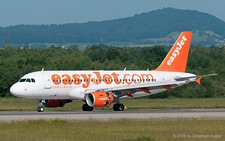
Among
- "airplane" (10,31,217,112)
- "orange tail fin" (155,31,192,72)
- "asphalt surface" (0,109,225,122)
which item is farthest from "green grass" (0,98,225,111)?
"asphalt surface" (0,109,225,122)

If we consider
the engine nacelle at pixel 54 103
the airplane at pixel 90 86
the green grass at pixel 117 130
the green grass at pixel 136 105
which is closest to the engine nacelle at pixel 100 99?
the airplane at pixel 90 86

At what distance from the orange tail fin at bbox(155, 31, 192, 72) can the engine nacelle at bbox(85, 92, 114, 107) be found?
979 cm

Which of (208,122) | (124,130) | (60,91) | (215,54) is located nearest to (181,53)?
(60,91)

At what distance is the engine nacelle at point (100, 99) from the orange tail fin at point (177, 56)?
386 inches

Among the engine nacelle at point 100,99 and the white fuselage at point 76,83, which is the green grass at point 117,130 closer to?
the engine nacelle at point 100,99

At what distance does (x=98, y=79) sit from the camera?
53.9 metres

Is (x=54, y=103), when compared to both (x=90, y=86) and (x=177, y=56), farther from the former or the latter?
(x=177, y=56)

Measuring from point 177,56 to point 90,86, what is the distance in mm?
10284

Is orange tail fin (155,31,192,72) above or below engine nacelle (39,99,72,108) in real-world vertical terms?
above

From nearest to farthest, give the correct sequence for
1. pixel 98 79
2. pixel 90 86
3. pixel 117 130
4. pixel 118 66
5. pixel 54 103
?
1. pixel 117 130
2. pixel 54 103
3. pixel 90 86
4. pixel 98 79
5. pixel 118 66

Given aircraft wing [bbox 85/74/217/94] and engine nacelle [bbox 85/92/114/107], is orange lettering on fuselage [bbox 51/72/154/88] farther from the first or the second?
engine nacelle [bbox 85/92/114/107]

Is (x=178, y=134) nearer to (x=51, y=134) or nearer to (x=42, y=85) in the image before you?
(x=51, y=134)

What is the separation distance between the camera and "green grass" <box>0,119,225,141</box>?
2908cm

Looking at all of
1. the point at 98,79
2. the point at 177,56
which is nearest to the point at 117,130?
the point at 98,79
